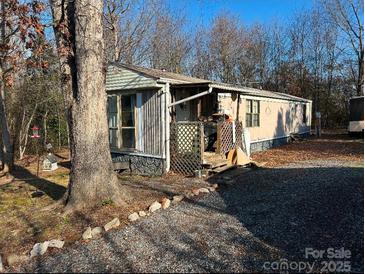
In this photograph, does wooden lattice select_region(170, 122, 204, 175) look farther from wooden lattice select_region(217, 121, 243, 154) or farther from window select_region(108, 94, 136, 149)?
window select_region(108, 94, 136, 149)

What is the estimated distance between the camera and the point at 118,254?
148 inches

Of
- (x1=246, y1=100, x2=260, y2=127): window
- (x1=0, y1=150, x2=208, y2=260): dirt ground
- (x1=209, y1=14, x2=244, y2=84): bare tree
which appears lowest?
(x1=0, y1=150, x2=208, y2=260): dirt ground

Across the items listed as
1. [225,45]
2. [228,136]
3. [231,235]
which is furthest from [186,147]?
[225,45]

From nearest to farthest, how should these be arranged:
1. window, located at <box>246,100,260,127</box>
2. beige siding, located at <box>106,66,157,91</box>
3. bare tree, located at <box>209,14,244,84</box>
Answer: beige siding, located at <box>106,66,157,91</box> → window, located at <box>246,100,260,127</box> → bare tree, located at <box>209,14,244,84</box>

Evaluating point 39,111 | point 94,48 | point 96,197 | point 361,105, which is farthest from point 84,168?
point 361,105

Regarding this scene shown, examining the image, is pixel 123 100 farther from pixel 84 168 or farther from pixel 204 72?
pixel 204 72

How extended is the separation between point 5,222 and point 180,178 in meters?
4.40

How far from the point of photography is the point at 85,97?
554 centimetres

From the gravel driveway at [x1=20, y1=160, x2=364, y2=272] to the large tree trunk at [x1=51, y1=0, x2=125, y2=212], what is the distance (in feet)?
4.42

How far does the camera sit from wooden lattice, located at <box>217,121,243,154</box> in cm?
973

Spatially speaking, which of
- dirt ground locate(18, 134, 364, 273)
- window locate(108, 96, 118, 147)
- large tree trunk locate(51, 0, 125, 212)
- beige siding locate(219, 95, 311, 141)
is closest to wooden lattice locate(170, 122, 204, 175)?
window locate(108, 96, 118, 147)

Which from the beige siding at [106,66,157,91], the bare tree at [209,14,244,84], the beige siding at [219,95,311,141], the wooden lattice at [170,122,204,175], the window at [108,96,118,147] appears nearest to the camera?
the wooden lattice at [170,122,204,175]

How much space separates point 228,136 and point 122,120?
3.45 metres

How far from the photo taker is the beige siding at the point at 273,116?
1223cm
